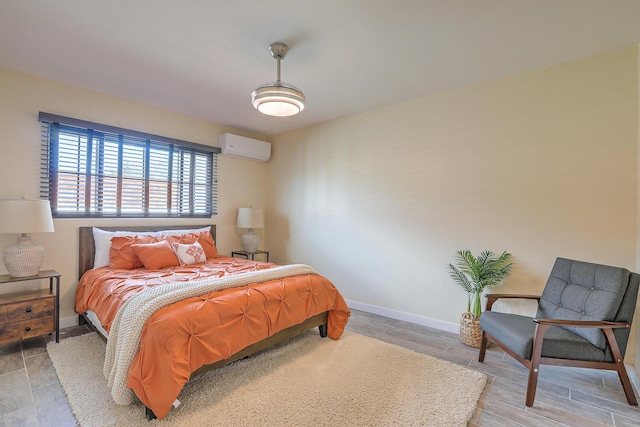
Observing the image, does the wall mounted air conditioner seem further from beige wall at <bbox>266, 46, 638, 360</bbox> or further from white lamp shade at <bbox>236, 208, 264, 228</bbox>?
white lamp shade at <bbox>236, 208, 264, 228</bbox>

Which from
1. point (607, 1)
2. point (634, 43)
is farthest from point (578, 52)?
point (607, 1)

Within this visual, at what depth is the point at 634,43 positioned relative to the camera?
2359 millimetres

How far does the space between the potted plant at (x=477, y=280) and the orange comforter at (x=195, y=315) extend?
121 centimetres

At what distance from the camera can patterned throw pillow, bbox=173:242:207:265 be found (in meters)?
3.48

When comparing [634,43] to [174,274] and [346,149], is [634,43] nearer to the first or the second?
[346,149]

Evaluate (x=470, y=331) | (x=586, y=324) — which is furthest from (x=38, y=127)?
(x=586, y=324)

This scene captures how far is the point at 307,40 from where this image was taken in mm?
2371

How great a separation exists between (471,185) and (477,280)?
0.99 m

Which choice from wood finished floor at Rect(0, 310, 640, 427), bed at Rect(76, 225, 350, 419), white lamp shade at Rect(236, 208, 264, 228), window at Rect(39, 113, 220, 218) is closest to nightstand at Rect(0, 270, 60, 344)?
wood finished floor at Rect(0, 310, 640, 427)

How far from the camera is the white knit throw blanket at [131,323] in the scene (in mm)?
1827

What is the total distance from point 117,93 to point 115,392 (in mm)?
3159

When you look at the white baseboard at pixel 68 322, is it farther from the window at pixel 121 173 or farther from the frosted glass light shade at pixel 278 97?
the frosted glass light shade at pixel 278 97

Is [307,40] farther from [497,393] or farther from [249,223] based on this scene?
[497,393]

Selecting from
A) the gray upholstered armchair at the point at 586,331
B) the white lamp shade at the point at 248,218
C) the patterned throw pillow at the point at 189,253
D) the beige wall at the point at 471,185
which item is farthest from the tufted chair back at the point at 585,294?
the white lamp shade at the point at 248,218
